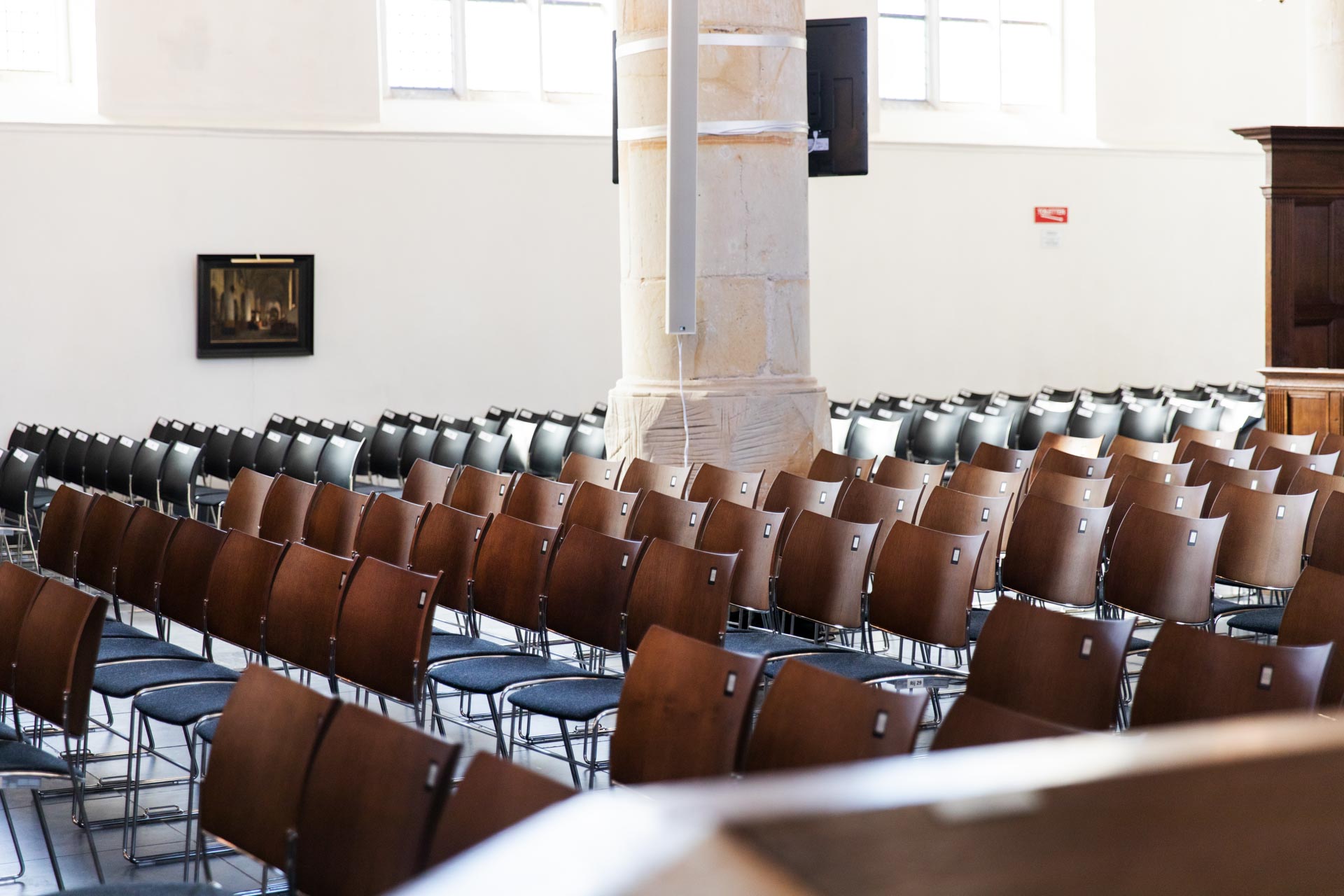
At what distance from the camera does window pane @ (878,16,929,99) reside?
55.9 ft

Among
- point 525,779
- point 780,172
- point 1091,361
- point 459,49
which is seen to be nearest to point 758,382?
point 780,172

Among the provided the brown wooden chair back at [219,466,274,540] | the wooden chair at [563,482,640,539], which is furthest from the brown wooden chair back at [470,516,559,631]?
the brown wooden chair back at [219,466,274,540]

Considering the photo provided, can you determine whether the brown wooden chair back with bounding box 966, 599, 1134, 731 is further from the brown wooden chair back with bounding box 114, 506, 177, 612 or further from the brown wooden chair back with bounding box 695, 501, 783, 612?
the brown wooden chair back with bounding box 114, 506, 177, 612

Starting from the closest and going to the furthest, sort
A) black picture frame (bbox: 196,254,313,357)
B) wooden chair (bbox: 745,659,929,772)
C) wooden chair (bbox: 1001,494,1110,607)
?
wooden chair (bbox: 745,659,929,772)
wooden chair (bbox: 1001,494,1110,607)
black picture frame (bbox: 196,254,313,357)

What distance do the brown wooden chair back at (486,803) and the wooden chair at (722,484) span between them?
402 centimetres

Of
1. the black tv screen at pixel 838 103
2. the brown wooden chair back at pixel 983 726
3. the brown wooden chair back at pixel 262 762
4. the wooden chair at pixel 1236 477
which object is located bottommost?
the brown wooden chair back at pixel 262 762

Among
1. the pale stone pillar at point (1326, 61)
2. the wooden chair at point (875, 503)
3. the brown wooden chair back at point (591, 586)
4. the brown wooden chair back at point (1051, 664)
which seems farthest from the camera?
the pale stone pillar at point (1326, 61)

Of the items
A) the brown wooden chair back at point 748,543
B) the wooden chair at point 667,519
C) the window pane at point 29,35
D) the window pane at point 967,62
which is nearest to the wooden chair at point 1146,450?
the wooden chair at point 667,519

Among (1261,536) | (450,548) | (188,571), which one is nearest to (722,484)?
(450,548)

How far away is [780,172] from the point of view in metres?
7.86

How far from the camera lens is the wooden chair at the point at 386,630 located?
13.7 feet

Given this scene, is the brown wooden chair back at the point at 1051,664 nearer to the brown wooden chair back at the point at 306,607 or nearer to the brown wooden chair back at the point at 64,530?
the brown wooden chair back at the point at 306,607

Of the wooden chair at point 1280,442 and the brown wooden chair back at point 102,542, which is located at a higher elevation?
the wooden chair at point 1280,442

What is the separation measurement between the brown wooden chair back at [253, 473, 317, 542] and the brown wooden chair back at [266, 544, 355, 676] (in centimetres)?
173
